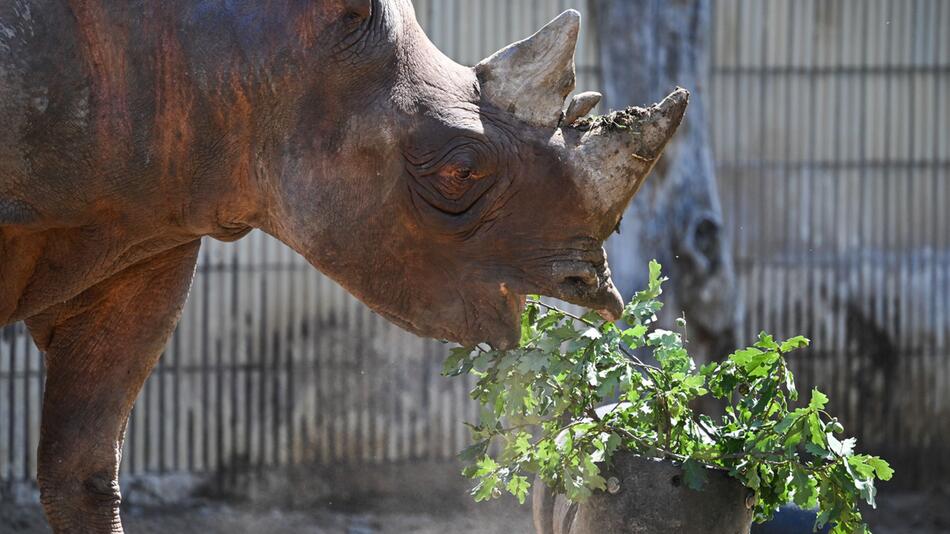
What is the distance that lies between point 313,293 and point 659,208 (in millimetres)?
2083

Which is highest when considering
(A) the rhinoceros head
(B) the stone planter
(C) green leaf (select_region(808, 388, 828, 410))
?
(A) the rhinoceros head

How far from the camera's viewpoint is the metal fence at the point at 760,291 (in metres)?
8.66

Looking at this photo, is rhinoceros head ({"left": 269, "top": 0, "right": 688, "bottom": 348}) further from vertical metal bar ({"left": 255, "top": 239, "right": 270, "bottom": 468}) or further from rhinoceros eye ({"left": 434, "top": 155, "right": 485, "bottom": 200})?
vertical metal bar ({"left": 255, "top": 239, "right": 270, "bottom": 468})

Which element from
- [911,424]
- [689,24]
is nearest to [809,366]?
[911,424]

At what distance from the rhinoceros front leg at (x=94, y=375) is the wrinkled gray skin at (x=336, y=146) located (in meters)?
0.56

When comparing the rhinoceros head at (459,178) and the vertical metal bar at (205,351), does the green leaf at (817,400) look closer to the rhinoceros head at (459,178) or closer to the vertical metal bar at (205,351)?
the rhinoceros head at (459,178)

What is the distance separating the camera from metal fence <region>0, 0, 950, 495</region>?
28.4 ft

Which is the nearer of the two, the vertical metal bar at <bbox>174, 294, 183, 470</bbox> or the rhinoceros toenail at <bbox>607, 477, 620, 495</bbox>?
the rhinoceros toenail at <bbox>607, 477, 620, 495</bbox>

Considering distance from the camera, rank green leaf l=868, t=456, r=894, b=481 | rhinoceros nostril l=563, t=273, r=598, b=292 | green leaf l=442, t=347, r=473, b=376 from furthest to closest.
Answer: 1. green leaf l=868, t=456, r=894, b=481
2. green leaf l=442, t=347, r=473, b=376
3. rhinoceros nostril l=563, t=273, r=598, b=292

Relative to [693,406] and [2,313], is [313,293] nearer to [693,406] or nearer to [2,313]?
[693,406]

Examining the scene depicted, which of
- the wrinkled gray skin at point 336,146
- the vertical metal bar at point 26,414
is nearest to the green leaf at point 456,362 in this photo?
the wrinkled gray skin at point 336,146

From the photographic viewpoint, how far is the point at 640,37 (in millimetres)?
8469

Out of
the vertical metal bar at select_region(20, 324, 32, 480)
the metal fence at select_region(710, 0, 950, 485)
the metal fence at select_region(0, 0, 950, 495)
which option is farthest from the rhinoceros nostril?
the metal fence at select_region(710, 0, 950, 485)

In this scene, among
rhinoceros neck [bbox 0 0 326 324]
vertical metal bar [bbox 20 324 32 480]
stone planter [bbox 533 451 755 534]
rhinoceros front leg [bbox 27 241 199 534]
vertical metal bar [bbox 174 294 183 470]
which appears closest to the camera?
rhinoceros neck [bbox 0 0 326 324]
